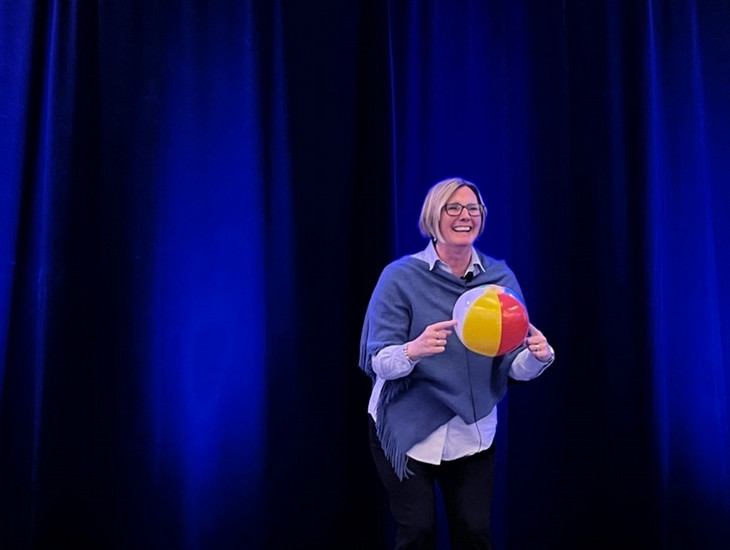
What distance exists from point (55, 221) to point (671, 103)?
226 centimetres

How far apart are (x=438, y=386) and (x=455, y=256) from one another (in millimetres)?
358

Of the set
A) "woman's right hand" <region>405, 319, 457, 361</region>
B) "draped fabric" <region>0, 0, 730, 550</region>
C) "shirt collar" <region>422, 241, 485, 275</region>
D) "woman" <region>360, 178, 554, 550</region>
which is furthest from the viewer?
"draped fabric" <region>0, 0, 730, 550</region>

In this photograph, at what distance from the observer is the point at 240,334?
2.25m

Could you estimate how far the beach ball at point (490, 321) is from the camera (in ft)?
5.08

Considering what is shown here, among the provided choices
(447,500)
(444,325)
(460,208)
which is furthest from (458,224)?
(447,500)

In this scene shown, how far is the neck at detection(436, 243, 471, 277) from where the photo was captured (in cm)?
175

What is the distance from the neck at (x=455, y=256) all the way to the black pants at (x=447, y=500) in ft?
1.64

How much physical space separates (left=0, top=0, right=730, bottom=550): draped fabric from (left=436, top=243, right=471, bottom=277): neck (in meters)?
0.65

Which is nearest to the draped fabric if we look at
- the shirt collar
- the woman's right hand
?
the shirt collar

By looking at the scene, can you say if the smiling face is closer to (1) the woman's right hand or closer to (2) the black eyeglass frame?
(2) the black eyeglass frame

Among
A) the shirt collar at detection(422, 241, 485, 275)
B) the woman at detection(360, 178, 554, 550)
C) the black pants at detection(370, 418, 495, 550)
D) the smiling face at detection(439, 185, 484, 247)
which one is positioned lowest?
the black pants at detection(370, 418, 495, 550)

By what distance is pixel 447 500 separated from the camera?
1.72m

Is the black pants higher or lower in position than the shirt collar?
lower

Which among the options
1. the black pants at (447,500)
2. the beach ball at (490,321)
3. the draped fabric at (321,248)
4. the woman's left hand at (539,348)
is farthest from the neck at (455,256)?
the draped fabric at (321,248)
